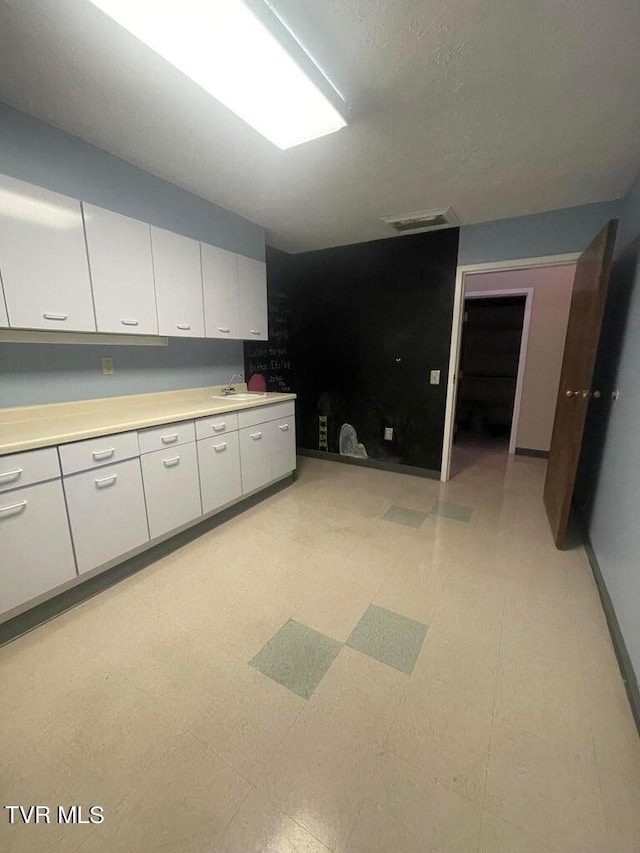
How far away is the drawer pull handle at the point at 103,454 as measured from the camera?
169cm

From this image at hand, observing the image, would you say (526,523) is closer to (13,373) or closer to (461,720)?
(461,720)

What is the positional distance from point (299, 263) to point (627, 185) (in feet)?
9.22

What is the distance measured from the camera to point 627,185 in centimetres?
219

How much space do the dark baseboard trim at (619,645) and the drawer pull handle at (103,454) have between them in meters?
2.49

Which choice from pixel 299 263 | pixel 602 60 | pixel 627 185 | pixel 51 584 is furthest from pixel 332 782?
pixel 299 263

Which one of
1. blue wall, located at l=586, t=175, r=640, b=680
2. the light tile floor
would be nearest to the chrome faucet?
the light tile floor

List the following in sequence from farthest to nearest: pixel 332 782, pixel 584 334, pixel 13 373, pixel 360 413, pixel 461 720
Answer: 1. pixel 360 413
2. pixel 584 334
3. pixel 13 373
4. pixel 461 720
5. pixel 332 782

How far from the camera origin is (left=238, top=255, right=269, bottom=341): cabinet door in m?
2.81

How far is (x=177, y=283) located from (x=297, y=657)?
7.82 ft

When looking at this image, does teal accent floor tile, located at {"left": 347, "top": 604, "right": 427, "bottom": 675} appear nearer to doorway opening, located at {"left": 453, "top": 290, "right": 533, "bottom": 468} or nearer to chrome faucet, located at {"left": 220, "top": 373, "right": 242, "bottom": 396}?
chrome faucet, located at {"left": 220, "top": 373, "right": 242, "bottom": 396}

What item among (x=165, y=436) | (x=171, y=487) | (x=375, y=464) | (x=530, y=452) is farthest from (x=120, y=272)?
(x=530, y=452)

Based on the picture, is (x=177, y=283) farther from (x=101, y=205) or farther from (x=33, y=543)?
(x=33, y=543)

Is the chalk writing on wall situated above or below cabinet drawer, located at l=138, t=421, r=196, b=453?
above

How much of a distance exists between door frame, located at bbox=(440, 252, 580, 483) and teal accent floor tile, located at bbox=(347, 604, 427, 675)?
6.52 feet
